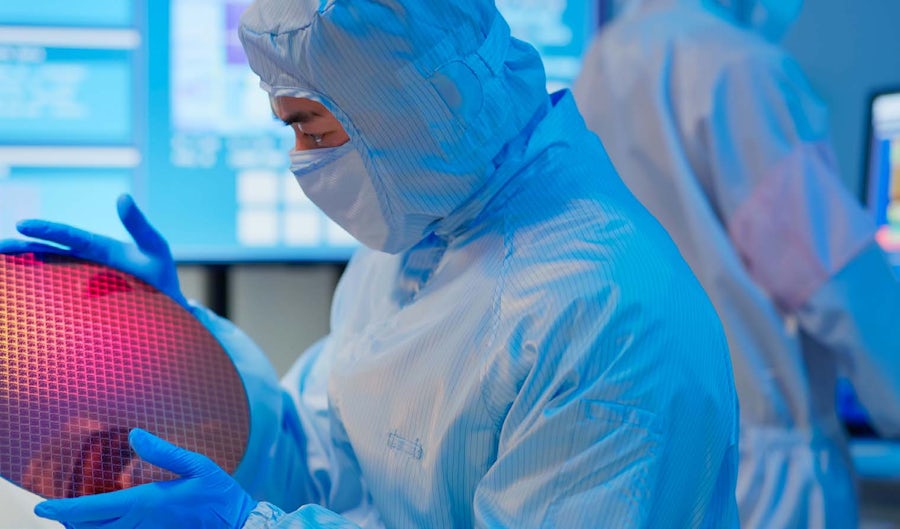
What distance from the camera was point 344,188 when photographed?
0.95 m

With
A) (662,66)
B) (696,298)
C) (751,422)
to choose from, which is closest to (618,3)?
(662,66)

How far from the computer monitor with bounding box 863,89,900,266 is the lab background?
0.52 metres

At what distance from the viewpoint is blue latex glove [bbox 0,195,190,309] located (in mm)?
982

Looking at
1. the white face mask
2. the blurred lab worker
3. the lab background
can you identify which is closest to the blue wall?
the lab background

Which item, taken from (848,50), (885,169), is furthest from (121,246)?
(848,50)

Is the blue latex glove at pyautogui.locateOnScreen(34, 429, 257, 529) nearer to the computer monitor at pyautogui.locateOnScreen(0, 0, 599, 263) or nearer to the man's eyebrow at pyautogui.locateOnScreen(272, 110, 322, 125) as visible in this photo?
the man's eyebrow at pyautogui.locateOnScreen(272, 110, 322, 125)

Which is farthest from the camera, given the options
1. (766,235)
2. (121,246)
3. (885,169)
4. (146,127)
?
(885,169)

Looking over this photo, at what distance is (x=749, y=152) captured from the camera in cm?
148

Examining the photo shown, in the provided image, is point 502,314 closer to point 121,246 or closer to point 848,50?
point 121,246

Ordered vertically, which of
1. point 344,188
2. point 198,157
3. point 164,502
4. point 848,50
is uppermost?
point 848,50

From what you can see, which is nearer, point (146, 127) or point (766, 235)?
point (766, 235)

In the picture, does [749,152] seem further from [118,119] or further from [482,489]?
[118,119]

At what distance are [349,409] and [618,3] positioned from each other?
4.22 feet

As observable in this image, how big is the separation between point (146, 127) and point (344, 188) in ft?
3.37
